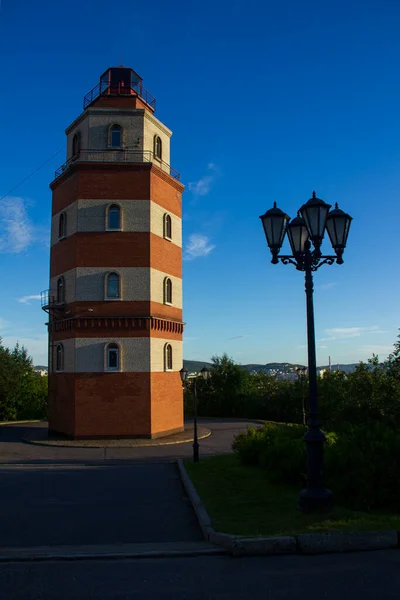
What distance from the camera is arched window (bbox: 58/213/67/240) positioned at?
24.9 meters

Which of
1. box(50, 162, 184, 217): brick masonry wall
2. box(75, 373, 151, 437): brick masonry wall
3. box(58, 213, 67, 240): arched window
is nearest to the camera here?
box(75, 373, 151, 437): brick masonry wall

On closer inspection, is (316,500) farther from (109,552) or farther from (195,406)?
(195,406)

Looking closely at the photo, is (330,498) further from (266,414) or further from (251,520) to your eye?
(266,414)

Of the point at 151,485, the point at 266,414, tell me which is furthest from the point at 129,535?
the point at 266,414

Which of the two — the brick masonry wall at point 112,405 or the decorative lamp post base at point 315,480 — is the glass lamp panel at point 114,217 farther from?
the decorative lamp post base at point 315,480

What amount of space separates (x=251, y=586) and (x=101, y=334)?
1842cm

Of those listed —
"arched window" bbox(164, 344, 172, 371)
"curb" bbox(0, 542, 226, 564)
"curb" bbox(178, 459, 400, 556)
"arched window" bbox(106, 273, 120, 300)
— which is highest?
"arched window" bbox(106, 273, 120, 300)

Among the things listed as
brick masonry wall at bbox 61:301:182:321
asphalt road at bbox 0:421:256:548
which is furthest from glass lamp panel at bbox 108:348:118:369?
asphalt road at bbox 0:421:256:548

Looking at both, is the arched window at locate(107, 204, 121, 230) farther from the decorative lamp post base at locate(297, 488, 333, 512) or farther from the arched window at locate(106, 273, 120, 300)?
the decorative lamp post base at locate(297, 488, 333, 512)

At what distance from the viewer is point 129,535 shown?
7.63 m

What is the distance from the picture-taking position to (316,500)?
7.76 meters

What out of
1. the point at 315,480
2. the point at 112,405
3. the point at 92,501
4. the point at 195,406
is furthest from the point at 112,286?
the point at 315,480

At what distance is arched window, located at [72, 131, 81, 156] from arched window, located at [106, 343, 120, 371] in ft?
33.2

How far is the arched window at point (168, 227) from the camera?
25216 millimetres
